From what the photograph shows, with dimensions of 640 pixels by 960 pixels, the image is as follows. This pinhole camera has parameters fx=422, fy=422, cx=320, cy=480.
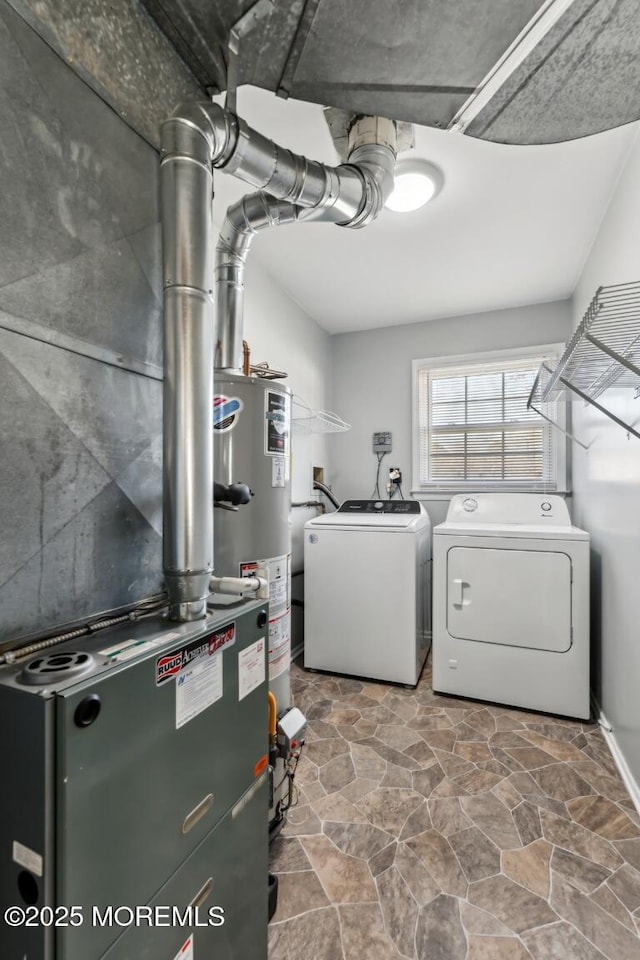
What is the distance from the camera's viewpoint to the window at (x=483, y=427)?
3.19 meters

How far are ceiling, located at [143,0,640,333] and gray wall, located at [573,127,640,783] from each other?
9.1 inches

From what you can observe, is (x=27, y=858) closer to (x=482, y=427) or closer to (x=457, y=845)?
(x=457, y=845)

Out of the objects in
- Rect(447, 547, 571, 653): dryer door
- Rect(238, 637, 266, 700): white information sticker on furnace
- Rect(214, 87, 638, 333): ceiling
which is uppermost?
Rect(214, 87, 638, 333): ceiling

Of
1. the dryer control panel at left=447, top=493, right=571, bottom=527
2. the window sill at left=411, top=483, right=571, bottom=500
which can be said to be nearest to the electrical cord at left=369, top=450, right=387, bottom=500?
the window sill at left=411, top=483, right=571, bottom=500

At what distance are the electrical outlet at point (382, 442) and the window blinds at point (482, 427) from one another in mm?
273

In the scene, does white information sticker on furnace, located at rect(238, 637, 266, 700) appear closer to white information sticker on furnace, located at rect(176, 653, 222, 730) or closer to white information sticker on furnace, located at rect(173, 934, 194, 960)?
white information sticker on furnace, located at rect(176, 653, 222, 730)

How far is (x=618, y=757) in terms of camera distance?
1849 mm

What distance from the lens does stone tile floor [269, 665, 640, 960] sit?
1152mm

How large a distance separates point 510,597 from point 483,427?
150cm

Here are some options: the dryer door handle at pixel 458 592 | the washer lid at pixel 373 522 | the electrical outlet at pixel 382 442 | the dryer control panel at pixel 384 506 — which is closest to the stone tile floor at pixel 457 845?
the dryer door handle at pixel 458 592

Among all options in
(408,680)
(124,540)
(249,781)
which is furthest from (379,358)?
(249,781)

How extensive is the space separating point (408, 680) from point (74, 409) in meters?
2.37

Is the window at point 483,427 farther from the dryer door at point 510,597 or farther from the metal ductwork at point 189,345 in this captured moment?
the metal ductwork at point 189,345

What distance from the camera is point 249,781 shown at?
97 centimetres
